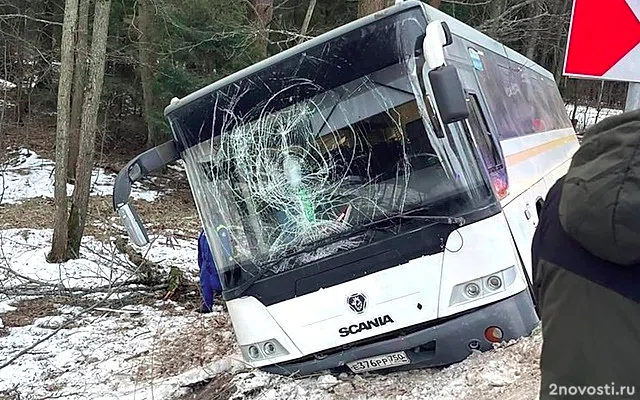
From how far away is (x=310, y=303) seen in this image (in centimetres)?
517

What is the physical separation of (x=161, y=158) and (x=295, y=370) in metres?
2.06

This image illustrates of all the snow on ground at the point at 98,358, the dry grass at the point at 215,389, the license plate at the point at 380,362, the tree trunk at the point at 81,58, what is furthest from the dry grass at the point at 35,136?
the license plate at the point at 380,362

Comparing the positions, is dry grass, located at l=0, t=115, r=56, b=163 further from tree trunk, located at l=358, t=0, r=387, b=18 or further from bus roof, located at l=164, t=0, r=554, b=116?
bus roof, located at l=164, t=0, r=554, b=116

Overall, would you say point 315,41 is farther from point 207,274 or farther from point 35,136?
point 35,136

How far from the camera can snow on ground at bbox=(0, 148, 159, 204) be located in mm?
20062

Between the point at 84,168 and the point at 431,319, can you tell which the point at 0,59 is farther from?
the point at 431,319

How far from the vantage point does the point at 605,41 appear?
421cm

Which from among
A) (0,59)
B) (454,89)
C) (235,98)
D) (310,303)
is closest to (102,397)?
(310,303)

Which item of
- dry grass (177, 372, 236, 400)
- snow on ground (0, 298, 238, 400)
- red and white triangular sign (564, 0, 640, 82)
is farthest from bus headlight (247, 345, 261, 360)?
red and white triangular sign (564, 0, 640, 82)

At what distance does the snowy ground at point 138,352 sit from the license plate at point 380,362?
17 centimetres

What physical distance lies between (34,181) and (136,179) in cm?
1723

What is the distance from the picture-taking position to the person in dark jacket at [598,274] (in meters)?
1.56


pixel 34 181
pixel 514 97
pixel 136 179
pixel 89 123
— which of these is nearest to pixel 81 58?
pixel 89 123

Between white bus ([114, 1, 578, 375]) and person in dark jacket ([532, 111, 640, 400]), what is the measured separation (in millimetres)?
2993
